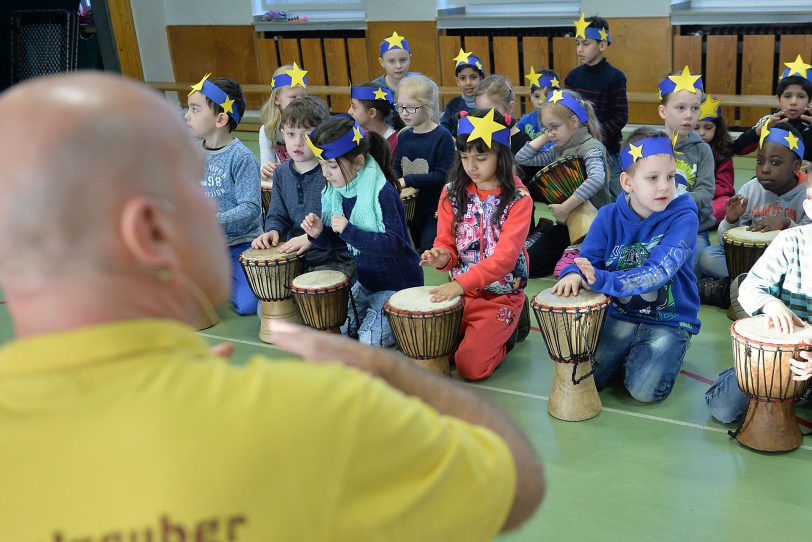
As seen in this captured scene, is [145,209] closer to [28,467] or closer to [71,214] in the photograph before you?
[71,214]

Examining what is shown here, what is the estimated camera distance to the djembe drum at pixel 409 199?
504cm

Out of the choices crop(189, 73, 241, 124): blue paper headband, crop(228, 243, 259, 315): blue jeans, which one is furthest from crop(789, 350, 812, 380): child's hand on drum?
crop(189, 73, 241, 124): blue paper headband

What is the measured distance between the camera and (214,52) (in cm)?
1120

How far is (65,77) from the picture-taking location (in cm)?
85

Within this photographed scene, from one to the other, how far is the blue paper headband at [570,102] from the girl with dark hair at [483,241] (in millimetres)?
1131

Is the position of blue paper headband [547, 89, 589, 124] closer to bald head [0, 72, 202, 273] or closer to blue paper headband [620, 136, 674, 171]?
blue paper headband [620, 136, 674, 171]

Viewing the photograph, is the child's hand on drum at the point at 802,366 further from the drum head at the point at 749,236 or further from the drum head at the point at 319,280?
the drum head at the point at 319,280

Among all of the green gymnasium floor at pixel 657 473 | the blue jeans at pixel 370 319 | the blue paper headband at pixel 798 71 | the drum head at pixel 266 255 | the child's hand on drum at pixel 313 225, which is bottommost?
the green gymnasium floor at pixel 657 473

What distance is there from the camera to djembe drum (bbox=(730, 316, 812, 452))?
111 inches

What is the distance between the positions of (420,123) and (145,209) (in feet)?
14.7

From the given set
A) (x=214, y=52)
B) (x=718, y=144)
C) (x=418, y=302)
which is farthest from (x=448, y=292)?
(x=214, y=52)

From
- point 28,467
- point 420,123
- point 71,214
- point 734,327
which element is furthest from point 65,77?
point 420,123

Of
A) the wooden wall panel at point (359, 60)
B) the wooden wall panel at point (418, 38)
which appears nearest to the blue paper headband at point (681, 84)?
the wooden wall panel at point (418, 38)

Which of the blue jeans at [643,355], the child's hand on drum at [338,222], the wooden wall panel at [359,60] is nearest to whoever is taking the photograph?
the blue jeans at [643,355]
